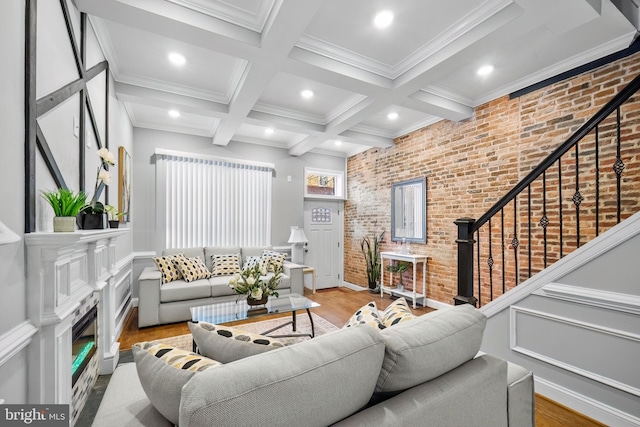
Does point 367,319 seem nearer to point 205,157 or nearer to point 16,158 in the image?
point 16,158

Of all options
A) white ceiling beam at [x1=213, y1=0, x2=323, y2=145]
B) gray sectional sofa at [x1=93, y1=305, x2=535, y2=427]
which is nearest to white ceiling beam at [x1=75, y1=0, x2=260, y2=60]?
white ceiling beam at [x1=213, y1=0, x2=323, y2=145]

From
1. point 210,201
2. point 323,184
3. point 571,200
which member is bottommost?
point 571,200

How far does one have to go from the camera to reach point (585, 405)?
6.10 ft

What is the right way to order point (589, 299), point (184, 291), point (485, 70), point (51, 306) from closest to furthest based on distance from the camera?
point (51, 306) < point (589, 299) < point (485, 70) < point (184, 291)

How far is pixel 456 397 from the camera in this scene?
3.49 feet

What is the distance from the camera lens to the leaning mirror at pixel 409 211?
4.48 m

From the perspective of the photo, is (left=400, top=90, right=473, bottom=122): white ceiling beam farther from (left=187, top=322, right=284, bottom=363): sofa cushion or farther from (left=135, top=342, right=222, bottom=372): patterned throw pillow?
(left=135, top=342, right=222, bottom=372): patterned throw pillow

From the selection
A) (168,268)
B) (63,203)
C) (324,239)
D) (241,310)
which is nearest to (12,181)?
(63,203)

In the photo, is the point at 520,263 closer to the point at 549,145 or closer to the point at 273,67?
the point at 549,145

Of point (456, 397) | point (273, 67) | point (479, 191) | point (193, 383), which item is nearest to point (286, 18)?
point (273, 67)

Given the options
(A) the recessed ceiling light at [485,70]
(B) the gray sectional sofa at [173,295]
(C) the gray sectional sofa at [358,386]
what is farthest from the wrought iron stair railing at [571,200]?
(B) the gray sectional sofa at [173,295]

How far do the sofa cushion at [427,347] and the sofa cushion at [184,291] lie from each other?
3310mm

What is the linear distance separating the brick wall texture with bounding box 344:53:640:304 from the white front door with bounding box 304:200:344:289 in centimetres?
115

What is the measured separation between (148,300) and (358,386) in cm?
344
